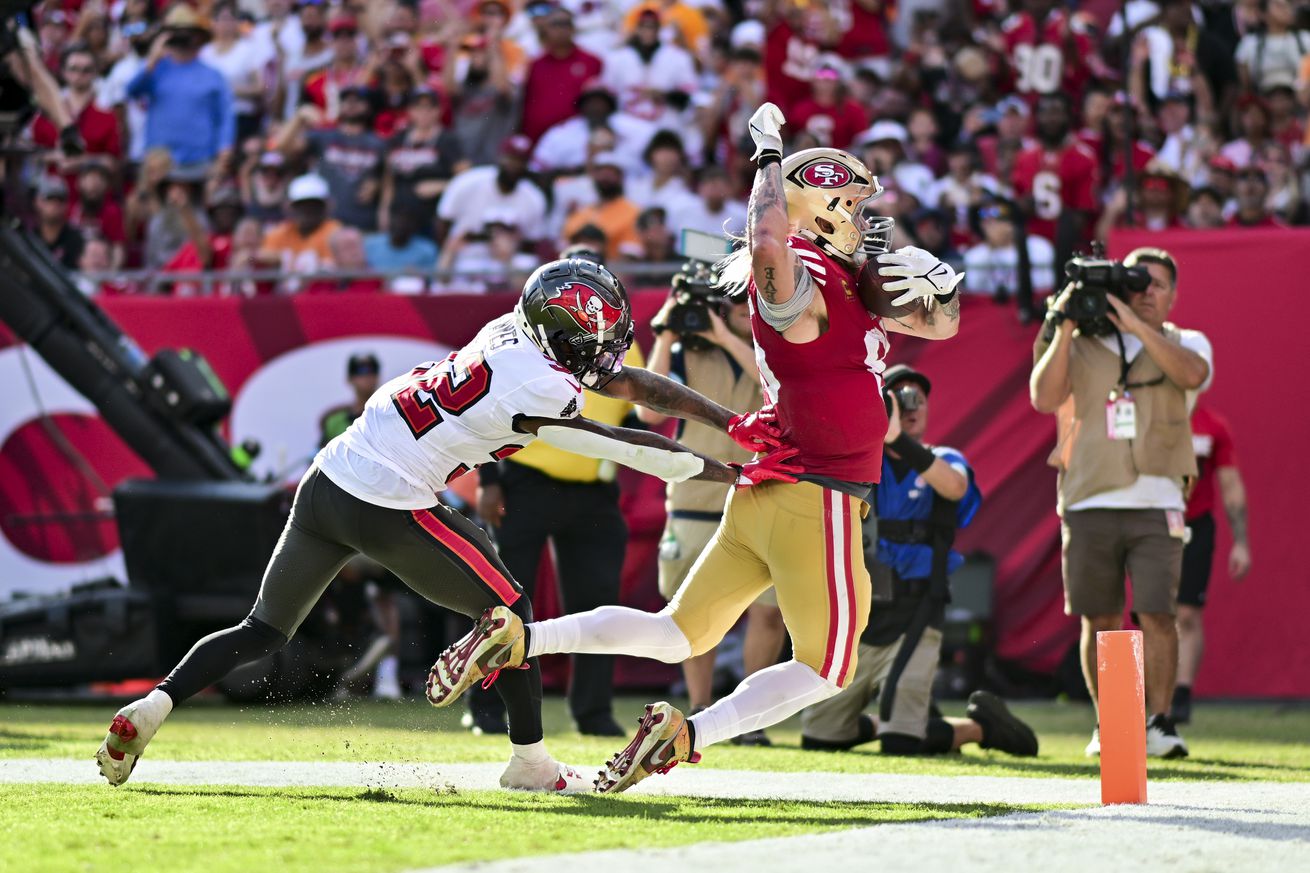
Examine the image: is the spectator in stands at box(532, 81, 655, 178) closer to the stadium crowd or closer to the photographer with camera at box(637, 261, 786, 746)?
the stadium crowd

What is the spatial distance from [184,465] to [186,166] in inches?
189

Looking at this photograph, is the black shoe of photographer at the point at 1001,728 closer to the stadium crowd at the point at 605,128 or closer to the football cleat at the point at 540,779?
the football cleat at the point at 540,779

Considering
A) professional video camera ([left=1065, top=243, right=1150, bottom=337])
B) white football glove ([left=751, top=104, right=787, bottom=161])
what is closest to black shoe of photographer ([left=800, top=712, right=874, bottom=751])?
professional video camera ([left=1065, top=243, right=1150, bottom=337])

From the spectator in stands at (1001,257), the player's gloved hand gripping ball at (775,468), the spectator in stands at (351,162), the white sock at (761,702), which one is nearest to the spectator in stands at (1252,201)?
the spectator in stands at (1001,257)

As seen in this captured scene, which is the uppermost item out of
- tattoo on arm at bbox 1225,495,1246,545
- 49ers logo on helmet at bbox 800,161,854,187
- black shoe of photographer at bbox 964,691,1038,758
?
49ers logo on helmet at bbox 800,161,854,187

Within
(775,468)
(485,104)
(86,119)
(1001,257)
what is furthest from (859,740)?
(86,119)

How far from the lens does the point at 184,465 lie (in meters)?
11.9

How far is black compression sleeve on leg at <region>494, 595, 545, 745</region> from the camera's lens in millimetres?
6395

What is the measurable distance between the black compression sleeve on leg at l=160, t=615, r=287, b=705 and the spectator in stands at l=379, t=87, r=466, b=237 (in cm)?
816

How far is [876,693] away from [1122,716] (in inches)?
123

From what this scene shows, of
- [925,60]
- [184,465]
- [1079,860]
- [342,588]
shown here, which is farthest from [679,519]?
[925,60]

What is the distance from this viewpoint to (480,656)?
588 cm

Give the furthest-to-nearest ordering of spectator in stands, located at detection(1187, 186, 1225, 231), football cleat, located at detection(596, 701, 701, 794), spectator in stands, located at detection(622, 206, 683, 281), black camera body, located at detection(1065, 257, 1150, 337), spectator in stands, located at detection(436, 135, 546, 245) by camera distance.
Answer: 1. spectator in stands, located at detection(436, 135, 546, 245)
2. spectator in stands, located at detection(622, 206, 683, 281)
3. spectator in stands, located at detection(1187, 186, 1225, 231)
4. black camera body, located at detection(1065, 257, 1150, 337)
5. football cleat, located at detection(596, 701, 701, 794)

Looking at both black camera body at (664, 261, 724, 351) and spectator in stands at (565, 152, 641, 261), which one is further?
spectator in stands at (565, 152, 641, 261)
